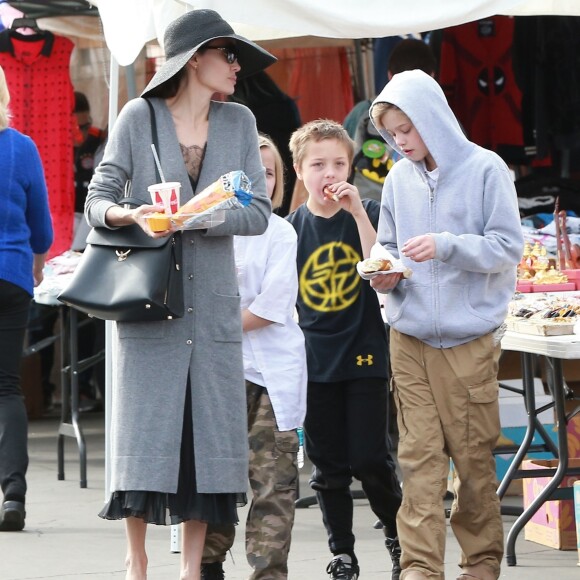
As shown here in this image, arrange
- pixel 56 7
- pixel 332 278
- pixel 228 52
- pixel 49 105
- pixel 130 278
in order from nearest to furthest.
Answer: pixel 130 278
pixel 228 52
pixel 332 278
pixel 56 7
pixel 49 105

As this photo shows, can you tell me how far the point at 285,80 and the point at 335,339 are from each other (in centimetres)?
455

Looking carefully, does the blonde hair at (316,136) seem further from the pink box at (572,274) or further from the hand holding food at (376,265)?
the pink box at (572,274)

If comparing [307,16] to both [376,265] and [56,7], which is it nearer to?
[376,265]

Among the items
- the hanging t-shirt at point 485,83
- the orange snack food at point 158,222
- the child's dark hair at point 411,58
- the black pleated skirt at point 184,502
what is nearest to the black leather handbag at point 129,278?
the orange snack food at point 158,222

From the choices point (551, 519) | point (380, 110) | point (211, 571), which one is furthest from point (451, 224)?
point (551, 519)

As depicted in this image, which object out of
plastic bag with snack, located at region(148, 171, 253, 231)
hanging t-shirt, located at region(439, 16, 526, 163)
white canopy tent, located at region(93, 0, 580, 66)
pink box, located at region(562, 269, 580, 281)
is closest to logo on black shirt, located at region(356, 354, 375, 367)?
plastic bag with snack, located at region(148, 171, 253, 231)

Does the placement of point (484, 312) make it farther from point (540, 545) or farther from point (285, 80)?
point (285, 80)

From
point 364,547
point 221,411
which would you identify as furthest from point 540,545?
point 221,411

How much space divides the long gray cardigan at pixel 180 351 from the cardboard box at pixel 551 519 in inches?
71.4

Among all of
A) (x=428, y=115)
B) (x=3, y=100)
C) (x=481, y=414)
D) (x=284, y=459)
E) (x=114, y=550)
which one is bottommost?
(x=114, y=550)

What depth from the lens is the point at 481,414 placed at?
4.39m

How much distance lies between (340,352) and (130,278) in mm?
1115

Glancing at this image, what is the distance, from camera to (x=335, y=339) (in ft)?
15.7

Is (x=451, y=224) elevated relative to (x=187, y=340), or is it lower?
elevated
